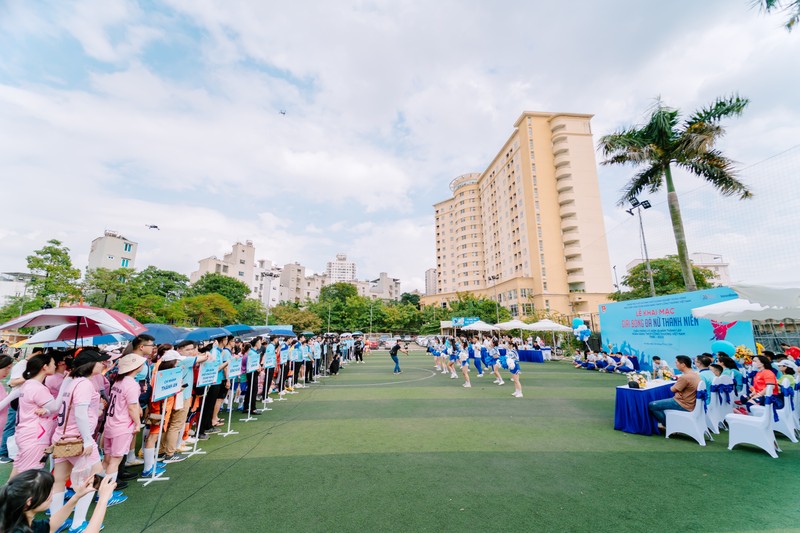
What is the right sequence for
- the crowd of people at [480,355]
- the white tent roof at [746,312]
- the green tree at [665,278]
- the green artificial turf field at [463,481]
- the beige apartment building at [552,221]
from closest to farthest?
the green artificial turf field at [463,481] → the white tent roof at [746,312] → the crowd of people at [480,355] → the green tree at [665,278] → the beige apartment building at [552,221]

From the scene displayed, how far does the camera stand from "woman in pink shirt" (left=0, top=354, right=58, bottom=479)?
10.7 ft

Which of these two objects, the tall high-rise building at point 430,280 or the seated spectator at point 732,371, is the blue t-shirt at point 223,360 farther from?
the tall high-rise building at point 430,280

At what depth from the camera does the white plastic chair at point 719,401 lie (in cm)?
635

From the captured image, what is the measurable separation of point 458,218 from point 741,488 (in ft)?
226

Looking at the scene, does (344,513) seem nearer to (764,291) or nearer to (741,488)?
(741,488)

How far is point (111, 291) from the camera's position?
1120 inches

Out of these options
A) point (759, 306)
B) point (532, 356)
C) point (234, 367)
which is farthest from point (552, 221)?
point (234, 367)

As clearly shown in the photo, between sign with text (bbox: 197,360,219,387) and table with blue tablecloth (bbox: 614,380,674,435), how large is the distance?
815cm

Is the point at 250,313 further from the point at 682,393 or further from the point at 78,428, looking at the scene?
the point at 682,393

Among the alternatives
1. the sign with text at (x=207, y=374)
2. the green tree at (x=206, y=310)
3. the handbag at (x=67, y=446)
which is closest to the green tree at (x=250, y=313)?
the green tree at (x=206, y=310)

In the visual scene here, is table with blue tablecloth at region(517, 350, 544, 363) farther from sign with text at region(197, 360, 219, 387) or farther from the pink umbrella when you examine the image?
the pink umbrella

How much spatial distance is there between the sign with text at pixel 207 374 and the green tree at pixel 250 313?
45.1 metres

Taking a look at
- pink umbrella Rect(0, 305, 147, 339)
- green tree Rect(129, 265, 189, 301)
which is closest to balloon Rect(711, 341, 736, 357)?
pink umbrella Rect(0, 305, 147, 339)

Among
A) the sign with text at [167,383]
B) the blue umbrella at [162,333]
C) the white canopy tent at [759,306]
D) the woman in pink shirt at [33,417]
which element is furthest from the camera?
the blue umbrella at [162,333]
